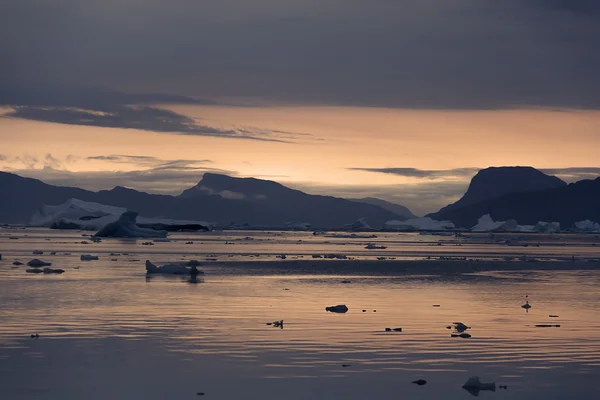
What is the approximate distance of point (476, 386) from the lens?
1459 centimetres

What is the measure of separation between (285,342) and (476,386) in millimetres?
5432

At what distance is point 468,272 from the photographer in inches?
1860

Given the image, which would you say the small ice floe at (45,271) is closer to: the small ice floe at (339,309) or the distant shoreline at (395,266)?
the distant shoreline at (395,266)

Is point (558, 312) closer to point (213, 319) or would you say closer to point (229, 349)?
point (213, 319)

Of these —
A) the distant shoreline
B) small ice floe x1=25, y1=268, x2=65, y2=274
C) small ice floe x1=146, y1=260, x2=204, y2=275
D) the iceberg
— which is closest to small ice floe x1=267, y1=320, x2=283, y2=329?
small ice floe x1=146, y1=260, x2=204, y2=275

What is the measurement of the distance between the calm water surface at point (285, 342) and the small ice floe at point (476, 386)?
246 mm

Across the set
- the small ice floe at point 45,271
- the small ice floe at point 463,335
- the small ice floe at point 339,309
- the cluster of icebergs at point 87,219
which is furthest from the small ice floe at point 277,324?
the cluster of icebergs at point 87,219

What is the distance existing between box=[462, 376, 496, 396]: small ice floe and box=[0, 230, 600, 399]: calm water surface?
0.25 meters

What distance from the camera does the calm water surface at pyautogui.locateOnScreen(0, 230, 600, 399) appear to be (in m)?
14.8

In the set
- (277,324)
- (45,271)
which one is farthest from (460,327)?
(45,271)

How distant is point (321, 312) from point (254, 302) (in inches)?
134

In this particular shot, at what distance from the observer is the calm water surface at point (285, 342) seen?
14.8 meters

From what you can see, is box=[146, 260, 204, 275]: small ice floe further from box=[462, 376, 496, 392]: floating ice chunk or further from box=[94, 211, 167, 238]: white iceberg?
box=[94, 211, 167, 238]: white iceberg

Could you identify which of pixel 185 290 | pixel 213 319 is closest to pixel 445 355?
pixel 213 319
